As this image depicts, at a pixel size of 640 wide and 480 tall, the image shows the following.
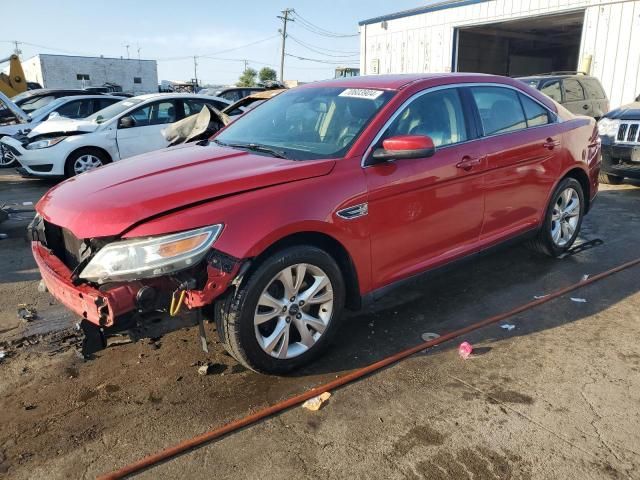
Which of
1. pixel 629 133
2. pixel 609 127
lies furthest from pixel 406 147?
pixel 609 127

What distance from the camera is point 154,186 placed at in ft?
9.25

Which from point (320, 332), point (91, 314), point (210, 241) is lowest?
point (320, 332)

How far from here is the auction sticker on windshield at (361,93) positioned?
11.6 feet

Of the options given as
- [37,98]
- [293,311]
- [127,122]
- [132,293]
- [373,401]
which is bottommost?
[373,401]

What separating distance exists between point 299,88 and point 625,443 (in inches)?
132

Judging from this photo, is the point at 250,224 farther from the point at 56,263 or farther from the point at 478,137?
the point at 478,137

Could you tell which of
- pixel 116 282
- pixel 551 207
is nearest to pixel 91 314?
pixel 116 282

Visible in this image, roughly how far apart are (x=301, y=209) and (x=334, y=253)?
0.46 metres

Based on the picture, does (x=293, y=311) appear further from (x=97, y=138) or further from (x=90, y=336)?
(x=97, y=138)

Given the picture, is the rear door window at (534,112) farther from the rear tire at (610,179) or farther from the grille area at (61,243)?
the rear tire at (610,179)

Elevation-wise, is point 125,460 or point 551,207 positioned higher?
point 551,207

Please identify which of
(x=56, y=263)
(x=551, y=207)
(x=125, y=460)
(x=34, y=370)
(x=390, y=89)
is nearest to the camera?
(x=125, y=460)

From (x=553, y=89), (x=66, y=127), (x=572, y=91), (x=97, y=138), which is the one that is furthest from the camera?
(x=572, y=91)

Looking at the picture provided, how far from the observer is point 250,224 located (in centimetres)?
267
